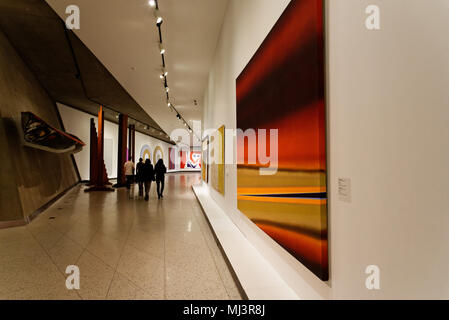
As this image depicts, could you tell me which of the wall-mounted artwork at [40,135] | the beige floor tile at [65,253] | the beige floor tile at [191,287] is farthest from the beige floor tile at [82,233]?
the wall-mounted artwork at [40,135]

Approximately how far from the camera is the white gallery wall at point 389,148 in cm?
102

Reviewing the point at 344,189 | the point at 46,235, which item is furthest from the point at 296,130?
the point at 46,235

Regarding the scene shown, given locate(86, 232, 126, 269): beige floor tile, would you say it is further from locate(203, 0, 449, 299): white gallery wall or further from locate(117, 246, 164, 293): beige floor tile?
locate(203, 0, 449, 299): white gallery wall

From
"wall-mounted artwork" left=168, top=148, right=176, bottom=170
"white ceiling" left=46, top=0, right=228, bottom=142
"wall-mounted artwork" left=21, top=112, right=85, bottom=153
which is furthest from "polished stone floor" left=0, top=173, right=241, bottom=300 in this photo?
"wall-mounted artwork" left=168, top=148, right=176, bottom=170

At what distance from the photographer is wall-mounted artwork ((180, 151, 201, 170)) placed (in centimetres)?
3696

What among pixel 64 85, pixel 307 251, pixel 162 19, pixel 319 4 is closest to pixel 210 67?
pixel 162 19

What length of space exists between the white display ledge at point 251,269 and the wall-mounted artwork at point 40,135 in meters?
5.76

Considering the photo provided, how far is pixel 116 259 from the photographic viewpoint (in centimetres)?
341

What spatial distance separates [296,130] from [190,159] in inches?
1409

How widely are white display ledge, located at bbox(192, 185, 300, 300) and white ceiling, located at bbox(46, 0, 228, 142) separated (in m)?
4.98

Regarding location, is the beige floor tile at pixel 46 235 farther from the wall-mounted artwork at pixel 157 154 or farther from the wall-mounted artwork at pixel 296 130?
the wall-mounted artwork at pixel 157 154

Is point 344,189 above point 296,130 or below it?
below

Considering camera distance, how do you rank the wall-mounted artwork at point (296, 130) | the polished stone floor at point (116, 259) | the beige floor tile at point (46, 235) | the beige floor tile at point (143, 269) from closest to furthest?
1. the wall-mounted artwork at point (296, 130)
2. the polished stone floor at point (116, 259)
3. the beige floor tile at point (143, 269)
4. the beige floor tile at point (46, 235)

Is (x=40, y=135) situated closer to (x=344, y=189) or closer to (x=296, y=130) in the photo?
(x=296, y=130)
